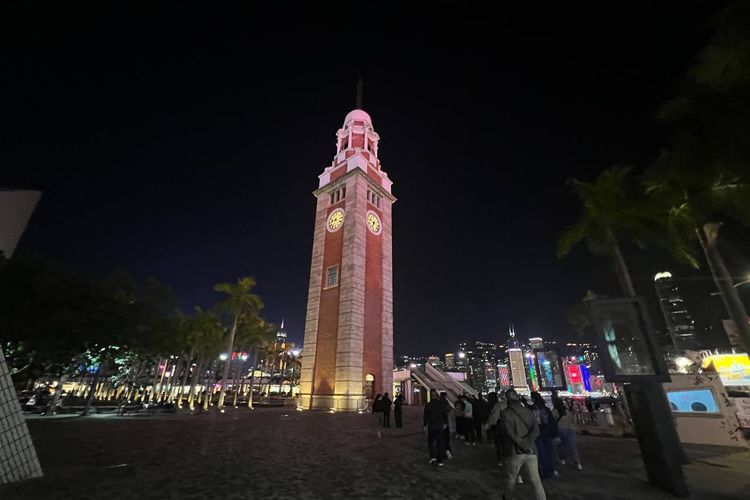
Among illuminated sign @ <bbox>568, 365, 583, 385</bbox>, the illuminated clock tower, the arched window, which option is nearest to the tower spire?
the illuminated clock tower

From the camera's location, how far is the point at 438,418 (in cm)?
866

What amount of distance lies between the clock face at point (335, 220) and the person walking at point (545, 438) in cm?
2650

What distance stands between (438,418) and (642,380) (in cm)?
457

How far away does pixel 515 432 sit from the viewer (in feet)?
17.6

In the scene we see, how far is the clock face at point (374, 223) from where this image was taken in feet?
111

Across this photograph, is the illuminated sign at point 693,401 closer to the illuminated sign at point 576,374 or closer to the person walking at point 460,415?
the person walking at point 460,415

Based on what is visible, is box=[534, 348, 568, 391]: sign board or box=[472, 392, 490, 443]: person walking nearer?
box=[534, 348, 568, 391]: sign board

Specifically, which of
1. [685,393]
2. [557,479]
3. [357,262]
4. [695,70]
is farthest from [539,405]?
[357,262]

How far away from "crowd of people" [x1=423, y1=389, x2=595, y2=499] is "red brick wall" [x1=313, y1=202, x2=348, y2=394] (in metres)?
15.2

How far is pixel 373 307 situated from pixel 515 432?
84.4 ft

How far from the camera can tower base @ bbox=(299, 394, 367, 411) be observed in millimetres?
26047

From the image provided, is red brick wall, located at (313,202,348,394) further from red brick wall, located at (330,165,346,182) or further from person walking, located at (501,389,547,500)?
person walking, located at (501,389,547,500)

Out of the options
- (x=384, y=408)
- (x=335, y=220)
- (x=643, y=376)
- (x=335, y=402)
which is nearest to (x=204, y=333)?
(x=335, y=402)

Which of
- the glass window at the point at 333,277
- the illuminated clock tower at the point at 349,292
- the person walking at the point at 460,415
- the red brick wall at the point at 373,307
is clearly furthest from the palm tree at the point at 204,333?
the person walking at the point at 460,415
